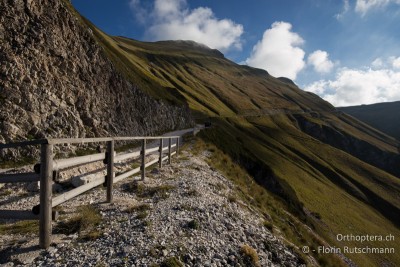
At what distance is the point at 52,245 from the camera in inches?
299

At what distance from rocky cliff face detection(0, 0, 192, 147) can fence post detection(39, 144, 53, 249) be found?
14498 millimetres

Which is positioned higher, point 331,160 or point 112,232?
point 112,232

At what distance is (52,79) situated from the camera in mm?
24297

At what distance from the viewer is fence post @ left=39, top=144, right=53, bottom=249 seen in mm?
7277

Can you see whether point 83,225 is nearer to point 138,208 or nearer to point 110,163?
point 138,208

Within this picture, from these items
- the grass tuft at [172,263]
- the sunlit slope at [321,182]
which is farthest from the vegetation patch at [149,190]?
the sunlit slope at [321,182]

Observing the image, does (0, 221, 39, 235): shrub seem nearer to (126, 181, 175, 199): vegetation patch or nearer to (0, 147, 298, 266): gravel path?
(0, 147, 298, 266): gravel path

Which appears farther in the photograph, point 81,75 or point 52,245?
point 81,75

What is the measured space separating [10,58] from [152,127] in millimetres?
27574

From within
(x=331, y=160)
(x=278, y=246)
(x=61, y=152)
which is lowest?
(x=331, y=160)

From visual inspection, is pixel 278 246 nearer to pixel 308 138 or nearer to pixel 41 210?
pixel 41 210

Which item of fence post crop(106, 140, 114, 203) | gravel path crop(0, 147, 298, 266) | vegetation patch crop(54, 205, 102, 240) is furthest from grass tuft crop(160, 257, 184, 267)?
fence post crop(106, 140, 114, 203)

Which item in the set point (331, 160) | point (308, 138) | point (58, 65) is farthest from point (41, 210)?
point (308, 138)

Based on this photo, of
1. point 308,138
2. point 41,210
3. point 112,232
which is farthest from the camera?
point 308,138
